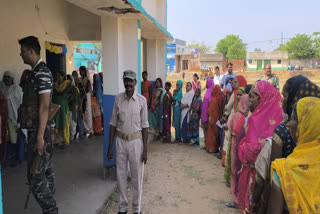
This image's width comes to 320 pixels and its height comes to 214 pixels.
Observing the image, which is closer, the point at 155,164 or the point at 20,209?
the point at 20,209

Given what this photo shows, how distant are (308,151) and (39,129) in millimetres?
2233

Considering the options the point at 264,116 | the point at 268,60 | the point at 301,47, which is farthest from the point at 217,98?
the point at 301,47

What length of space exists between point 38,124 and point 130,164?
1269 millimetres

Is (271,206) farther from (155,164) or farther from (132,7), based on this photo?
(155,164)

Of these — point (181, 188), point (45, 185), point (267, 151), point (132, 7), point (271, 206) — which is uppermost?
point (132, 7)

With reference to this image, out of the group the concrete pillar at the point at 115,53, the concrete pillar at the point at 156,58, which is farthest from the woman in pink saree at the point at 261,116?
the concrete pillar at the point at 156,58

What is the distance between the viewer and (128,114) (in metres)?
3.29

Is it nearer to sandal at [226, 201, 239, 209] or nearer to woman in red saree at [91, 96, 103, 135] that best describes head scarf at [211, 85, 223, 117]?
sandal at [226, 201, 239, 209]

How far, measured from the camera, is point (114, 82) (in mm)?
4355

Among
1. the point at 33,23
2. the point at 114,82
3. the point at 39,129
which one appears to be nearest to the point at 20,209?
the point at 39,129

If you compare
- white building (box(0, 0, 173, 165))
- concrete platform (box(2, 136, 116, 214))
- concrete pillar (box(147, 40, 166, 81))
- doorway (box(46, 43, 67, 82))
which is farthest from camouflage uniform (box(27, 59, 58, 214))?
concrete pillar (box(147, 40, 166, 81))

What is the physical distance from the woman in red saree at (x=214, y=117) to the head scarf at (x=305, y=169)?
15.9 ft

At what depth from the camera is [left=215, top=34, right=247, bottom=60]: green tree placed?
192 ft

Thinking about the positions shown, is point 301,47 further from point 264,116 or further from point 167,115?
point 264,116
